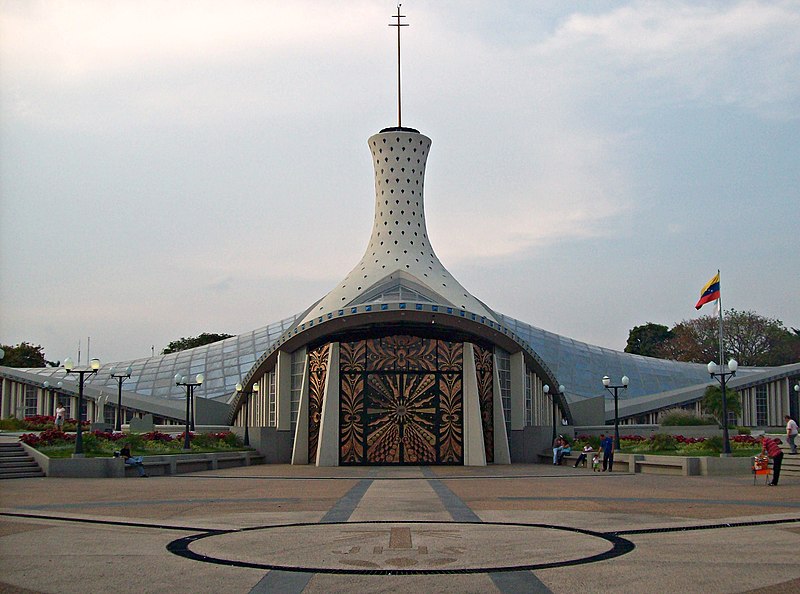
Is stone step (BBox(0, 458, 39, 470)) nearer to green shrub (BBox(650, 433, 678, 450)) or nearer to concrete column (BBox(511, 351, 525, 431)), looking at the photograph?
green shrub (BBox(650, 433, 678, 450))

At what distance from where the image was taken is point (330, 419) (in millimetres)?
38500

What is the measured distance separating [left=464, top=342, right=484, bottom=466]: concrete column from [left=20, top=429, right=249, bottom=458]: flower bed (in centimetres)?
982

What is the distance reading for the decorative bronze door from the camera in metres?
38.4

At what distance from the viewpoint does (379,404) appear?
127ft

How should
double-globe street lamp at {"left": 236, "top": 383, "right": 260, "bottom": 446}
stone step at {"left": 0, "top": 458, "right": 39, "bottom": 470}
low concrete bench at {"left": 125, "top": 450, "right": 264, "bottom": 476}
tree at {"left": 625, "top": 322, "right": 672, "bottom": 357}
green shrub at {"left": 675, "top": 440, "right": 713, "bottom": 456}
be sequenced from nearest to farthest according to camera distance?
1. stone step at {"left": 0, "top": 458, "right": 39, "bottom": 470}
2. green shrub at {"left": 675, "top": 440, "right": 713, "bottom": 456}
3. low concrete bench at {"left": 125, "top": 450, "right": 264, "bottom": 476}
4. double-globe street lamp at {"left": 236, "top": 383, "right": 260, "bottom": 446}
5. tree at {"left": 625, "top": 322, "right": 672, "bottom": 357}

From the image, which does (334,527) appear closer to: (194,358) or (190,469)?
(190,469)

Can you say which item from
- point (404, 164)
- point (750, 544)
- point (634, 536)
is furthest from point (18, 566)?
point (404, 164)

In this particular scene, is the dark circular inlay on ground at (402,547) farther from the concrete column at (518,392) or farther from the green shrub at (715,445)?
the concrete column at (518,392)

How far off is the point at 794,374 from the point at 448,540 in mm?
50253

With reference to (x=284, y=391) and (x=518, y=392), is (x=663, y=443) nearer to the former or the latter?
(x=518, y=392)

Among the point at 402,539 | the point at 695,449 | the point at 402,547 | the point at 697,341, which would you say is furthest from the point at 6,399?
the point at 697,341

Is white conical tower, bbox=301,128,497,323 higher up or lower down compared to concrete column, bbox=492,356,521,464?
higher up


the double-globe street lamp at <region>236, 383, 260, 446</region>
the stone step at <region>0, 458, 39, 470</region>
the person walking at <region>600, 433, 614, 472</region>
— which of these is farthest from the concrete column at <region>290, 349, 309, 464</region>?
the person walking at <region>600, 433, 614, 472</region>

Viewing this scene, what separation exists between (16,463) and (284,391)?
15173 mm
